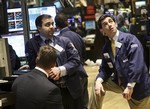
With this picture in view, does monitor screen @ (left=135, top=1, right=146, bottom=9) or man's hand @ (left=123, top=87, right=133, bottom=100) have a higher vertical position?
monitor screen @ (left=135, top=1, right=146, bottom=9)

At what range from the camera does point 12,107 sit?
11.0 ft

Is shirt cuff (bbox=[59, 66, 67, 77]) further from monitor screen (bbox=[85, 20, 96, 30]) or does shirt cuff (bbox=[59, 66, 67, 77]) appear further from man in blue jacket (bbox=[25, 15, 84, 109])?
monitor screen (bbox=[85, 20, 96, 30])

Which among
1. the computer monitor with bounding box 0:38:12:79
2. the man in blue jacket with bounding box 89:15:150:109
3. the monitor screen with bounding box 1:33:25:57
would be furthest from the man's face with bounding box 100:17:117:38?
the monitor screen with bounding box 1:33:25:57

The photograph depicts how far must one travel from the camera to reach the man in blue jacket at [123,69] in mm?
3824

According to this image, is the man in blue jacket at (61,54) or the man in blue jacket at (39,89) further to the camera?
the man in blue jacket at (61,54)

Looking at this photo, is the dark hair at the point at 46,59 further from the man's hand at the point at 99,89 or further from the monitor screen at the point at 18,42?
the monitor screen at the point at 18,42

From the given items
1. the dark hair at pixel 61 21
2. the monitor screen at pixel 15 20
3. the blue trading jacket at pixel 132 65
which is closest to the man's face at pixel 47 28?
the blue trading jacket at pixel 132 65

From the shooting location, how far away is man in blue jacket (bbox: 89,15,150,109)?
3.82 m

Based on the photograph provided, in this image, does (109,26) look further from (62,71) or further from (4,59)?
(4,59)

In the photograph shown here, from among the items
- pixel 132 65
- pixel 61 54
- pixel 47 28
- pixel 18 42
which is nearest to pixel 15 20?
pixel 18 42

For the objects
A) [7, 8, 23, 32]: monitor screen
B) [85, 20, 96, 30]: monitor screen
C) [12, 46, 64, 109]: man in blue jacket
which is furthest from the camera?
[85, 20, 96, 30]: monitor screen

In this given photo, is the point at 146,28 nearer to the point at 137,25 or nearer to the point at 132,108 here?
the point at 137,25

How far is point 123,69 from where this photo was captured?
157 inches

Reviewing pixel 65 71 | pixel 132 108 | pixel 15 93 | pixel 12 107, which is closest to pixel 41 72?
pixel 15 93
